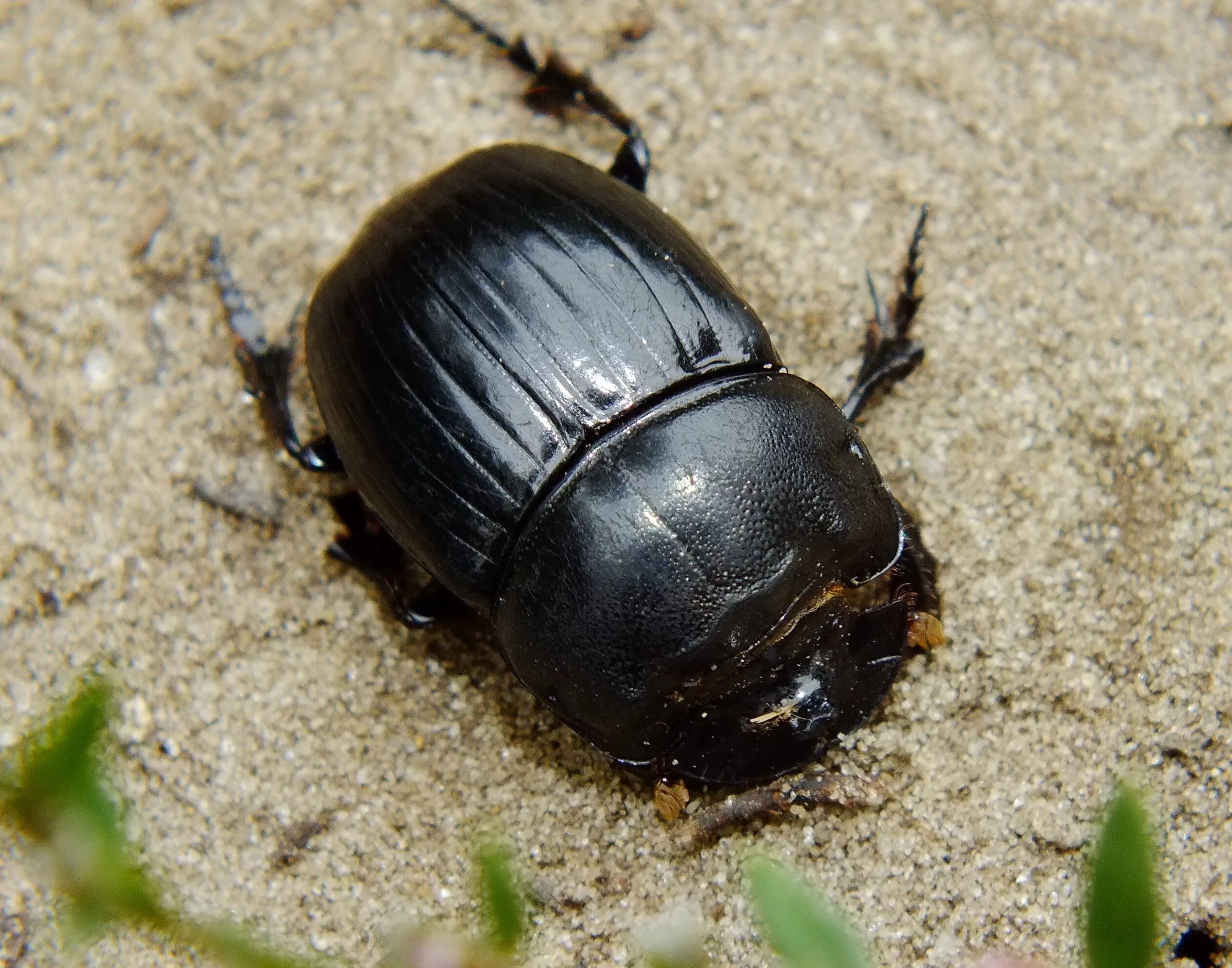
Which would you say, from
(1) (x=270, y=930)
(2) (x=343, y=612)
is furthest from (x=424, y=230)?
(1) (x=270, y=930)

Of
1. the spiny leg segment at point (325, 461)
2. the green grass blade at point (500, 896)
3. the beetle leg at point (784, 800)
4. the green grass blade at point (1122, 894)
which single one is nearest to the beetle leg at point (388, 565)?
the spiny leg segment at point (325, 461)

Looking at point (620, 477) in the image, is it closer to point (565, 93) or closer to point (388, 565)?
point (388, 565)

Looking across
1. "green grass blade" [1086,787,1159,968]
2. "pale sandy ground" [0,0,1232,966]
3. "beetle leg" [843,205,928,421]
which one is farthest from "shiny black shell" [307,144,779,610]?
"green grass blade" [1086,787,1159,968]

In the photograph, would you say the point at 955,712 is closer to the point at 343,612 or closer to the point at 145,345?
the point at 343,612

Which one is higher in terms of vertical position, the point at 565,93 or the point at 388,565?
the point at 565,93

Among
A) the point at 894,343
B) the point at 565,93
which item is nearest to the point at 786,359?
the point at 894,343

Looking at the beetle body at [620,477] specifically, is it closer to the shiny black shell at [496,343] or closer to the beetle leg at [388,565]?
the shiny black shell at [496,343]

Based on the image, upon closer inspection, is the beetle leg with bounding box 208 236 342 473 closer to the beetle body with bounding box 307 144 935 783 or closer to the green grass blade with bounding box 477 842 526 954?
the beetle body with bounding box 307 144 935 783
